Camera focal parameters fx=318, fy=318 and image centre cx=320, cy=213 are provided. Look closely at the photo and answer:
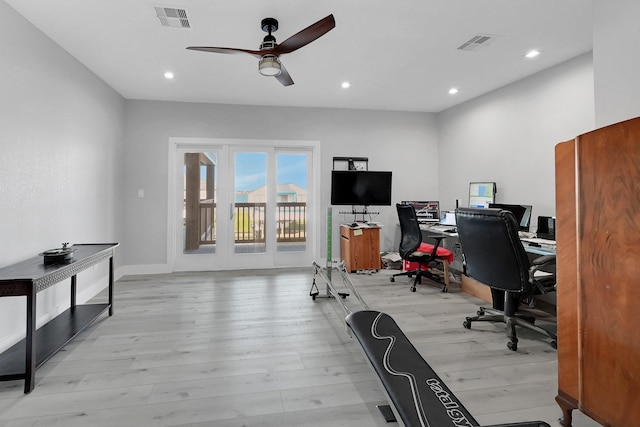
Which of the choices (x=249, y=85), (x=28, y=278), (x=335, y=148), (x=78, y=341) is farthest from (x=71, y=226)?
(x=335, y=148)

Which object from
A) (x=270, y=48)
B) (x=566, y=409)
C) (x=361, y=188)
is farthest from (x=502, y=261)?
(x=361, y=188)

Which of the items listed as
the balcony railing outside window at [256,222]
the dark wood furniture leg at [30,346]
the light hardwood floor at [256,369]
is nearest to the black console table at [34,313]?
the dark wood furniture leg at [30,346]

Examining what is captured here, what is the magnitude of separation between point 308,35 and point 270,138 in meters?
3.11

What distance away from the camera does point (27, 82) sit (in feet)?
9.00

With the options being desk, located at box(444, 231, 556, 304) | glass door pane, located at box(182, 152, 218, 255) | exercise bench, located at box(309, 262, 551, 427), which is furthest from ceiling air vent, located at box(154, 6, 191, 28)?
desk, located at box(444, 231, 556, 304)

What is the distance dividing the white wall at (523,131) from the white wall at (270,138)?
2.32 feet

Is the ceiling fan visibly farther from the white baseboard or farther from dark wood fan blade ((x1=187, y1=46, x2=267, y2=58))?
the white baseboard

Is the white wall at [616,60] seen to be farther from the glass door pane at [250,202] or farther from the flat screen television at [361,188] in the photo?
the glass door pane at [250,202]

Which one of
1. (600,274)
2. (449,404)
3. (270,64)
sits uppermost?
(270,64)

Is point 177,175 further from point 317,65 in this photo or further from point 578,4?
point 578,4

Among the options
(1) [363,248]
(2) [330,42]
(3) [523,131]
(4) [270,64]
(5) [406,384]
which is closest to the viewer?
(5) [406,384]

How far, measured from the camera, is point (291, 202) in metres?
5.64

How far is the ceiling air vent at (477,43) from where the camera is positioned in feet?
10.2

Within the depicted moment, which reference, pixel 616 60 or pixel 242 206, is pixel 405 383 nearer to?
pixel 616 60
